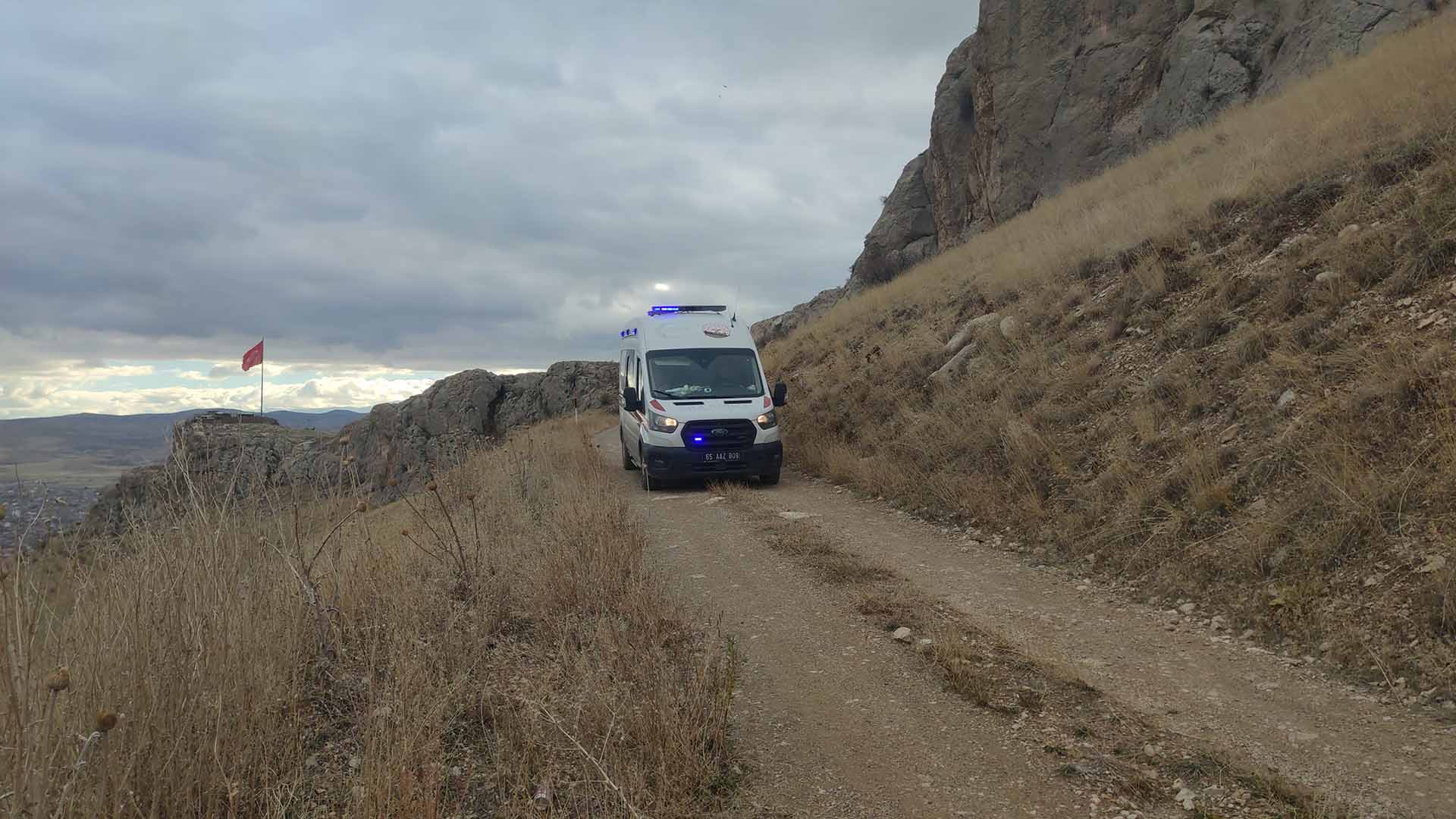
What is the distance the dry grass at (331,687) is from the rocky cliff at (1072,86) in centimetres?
2260

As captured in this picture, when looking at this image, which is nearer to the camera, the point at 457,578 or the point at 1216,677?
the point at 1216,677

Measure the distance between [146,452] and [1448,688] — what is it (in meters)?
7.13

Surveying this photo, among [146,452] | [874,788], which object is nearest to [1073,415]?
[874,788]

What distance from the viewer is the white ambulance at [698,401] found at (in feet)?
40.7

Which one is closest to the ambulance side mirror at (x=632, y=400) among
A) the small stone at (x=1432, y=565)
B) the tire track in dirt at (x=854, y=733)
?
the tire track in dirt at (x=854, y=733)

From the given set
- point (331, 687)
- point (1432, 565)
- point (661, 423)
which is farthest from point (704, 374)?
point (1432, 565)

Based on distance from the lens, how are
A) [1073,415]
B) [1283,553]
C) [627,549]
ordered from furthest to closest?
[1073,415] → [627,549] → [1283,553]

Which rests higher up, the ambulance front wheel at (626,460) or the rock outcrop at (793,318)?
the rock outcrop at (793,318)

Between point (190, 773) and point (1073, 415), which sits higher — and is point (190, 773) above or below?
below

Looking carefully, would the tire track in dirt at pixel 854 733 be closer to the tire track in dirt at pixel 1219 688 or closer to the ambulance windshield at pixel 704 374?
the tire track in dirt at pixel 1219 688

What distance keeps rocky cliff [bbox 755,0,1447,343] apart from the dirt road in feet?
65.1

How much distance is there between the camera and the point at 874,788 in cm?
367

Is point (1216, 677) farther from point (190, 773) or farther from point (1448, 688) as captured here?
point (190, 773)

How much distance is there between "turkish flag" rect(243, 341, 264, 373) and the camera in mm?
11377
